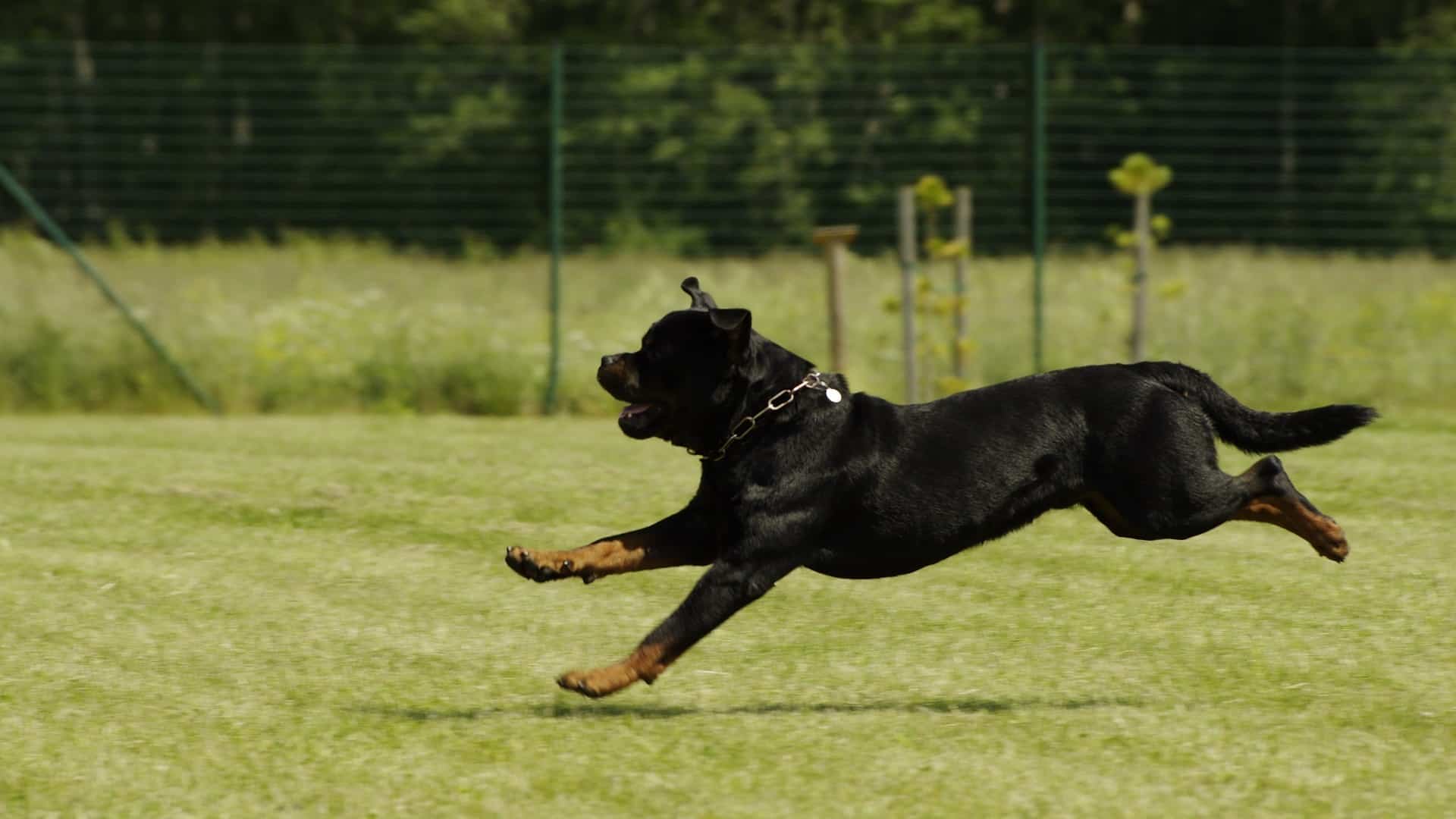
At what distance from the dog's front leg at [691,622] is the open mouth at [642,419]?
0.40m

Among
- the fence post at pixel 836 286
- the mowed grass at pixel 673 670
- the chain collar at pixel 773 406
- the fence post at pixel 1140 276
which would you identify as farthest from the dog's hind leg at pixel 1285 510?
the fence post at pixel 1140 276

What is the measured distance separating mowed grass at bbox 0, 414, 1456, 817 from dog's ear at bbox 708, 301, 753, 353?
0.99 m

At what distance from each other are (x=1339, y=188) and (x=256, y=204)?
767cm

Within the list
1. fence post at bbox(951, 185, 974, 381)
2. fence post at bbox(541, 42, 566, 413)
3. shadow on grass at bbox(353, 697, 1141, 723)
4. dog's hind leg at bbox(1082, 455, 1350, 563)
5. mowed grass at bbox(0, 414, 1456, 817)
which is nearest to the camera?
mowed grass at bbox(0, 414, 1456, 817)

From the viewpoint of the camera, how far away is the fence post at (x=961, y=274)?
1206 centimetres

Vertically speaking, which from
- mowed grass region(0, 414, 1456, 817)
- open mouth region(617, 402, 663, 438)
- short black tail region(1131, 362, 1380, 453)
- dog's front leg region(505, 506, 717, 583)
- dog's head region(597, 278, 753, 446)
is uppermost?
dog's head region(597, 278, 753, 446)

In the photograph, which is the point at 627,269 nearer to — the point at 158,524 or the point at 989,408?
the point at 158,524

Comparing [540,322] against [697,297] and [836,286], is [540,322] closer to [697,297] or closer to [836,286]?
[836,286]

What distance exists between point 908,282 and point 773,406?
6851mm

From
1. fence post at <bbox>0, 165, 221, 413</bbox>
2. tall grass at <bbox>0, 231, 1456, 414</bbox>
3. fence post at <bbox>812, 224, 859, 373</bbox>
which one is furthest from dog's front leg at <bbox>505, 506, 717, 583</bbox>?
fence post at <bbox>0, 165, 221, 413</bbox>

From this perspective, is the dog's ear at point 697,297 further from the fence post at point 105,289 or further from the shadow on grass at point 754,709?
the fence post at point 105,289

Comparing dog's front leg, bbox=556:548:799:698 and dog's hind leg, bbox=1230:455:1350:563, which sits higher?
dog's hind leg, bbox=1230:455:1350:563

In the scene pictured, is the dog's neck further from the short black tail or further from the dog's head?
the short black tail

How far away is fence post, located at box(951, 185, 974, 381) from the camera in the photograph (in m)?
12.1
